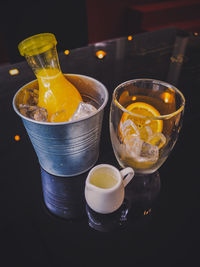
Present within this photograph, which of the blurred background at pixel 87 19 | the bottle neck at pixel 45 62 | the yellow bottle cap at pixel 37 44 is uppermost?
the yellow bottle cap at pixel 37 44

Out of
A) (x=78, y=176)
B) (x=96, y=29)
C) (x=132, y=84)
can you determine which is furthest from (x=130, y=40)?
(x=96, y=29)

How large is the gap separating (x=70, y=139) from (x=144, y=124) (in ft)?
0.45

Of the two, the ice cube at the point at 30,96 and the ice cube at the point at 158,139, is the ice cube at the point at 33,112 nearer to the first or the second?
the ice cube at the point at 30,96

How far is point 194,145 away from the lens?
1.80 ft

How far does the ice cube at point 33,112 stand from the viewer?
0.43m

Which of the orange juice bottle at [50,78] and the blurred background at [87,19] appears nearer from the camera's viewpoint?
the orange juice bottle at [50,78]

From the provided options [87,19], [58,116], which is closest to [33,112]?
[58,116]

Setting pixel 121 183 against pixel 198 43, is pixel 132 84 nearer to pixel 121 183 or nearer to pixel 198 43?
pixel 121 183

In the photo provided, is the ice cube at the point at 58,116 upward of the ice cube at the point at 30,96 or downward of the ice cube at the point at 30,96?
downward

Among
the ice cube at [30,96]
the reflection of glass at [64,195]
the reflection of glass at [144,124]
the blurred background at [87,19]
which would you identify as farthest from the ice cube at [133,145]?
the blurred background at [87,19]

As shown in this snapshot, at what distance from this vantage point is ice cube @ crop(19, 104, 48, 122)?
0.43 meters

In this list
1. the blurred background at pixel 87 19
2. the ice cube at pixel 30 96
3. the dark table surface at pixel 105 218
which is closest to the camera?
the dark table surface at pixel 105 218

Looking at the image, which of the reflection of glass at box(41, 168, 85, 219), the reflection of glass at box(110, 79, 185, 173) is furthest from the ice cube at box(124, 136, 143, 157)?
the reflection of glass at box(41, 168, 85, 219)

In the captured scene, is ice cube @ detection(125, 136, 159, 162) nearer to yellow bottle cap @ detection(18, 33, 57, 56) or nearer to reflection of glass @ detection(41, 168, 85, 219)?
reflection of glass @ detection(41, 168, 85, 219)
